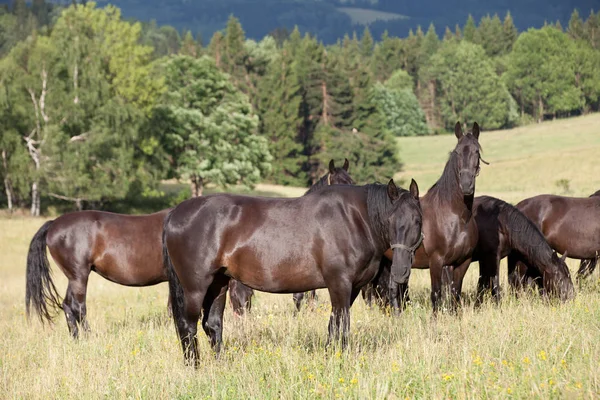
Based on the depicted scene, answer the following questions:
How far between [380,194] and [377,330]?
2.37 metres

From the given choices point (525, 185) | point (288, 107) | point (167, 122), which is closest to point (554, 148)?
point (525, 185)

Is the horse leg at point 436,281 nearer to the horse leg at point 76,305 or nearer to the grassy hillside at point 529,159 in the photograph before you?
the horse leg at point 76,305

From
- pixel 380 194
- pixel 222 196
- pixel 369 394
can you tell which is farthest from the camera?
pixel 222 196

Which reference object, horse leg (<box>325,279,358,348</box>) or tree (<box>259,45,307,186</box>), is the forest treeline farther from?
horse leg (<box>325,279,358,348</box>)

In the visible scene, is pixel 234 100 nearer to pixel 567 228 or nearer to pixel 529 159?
pixel 529 159

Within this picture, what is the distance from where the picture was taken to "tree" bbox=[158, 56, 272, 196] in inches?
2007

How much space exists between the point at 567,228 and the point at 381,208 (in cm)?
561

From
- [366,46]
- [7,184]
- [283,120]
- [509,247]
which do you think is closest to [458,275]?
[509,247]

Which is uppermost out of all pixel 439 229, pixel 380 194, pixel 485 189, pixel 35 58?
pixel 35 58

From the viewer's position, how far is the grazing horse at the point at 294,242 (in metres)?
6.67

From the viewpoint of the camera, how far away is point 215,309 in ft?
24.0

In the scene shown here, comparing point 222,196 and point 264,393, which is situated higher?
point 222,196

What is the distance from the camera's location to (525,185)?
54531mm

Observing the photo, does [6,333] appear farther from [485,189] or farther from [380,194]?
[485,189]
